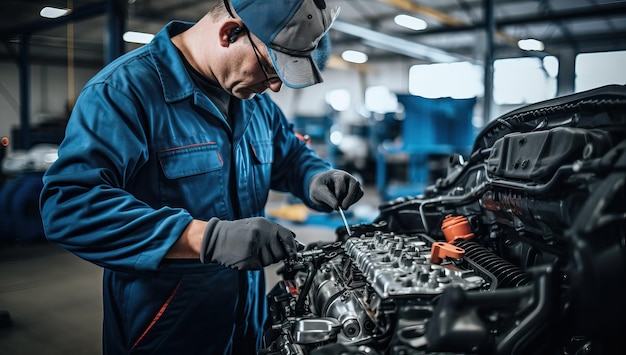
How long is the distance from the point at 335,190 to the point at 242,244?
610 millimetres

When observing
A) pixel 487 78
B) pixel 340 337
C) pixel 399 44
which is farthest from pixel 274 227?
pixel 399 44

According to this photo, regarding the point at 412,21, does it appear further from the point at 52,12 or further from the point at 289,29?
the point at 289,29

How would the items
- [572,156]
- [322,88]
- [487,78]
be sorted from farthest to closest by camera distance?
[322,88] → [487,78] → [572,156]

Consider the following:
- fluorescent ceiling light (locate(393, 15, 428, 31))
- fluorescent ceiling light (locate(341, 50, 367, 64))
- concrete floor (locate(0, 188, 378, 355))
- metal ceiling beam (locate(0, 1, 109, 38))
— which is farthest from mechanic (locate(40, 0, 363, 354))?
fluorescent ceiling light (locate(341, 50, 367, 64))

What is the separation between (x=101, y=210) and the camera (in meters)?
1.10

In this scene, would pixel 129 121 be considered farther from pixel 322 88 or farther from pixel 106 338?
pixel 322 88

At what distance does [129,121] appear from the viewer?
1242 millimetres

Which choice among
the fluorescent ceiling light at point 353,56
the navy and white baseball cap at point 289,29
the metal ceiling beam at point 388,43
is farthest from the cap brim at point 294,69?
the fluorescent ceiling light at point 353,56

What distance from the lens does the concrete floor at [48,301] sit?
2998mm

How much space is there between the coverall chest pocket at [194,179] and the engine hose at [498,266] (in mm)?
764

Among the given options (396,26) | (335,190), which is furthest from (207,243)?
(396,26)

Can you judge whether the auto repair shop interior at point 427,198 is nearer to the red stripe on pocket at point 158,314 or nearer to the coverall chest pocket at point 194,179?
the red stripe on pocket at point 158,314

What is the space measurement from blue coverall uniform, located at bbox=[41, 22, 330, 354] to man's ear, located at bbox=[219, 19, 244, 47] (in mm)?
168

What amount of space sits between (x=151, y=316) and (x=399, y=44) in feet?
26.3
